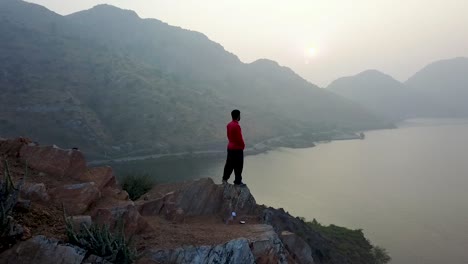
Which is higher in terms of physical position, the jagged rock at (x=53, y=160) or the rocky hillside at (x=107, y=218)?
the jagged rock at (x=53, y=160)

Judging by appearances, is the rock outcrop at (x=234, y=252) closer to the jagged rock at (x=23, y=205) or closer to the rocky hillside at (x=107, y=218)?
the rocky hillside at (x=107, y=218)

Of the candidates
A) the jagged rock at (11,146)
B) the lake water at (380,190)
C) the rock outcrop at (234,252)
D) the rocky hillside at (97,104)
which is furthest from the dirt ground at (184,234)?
the rocky hillside at (97,104)

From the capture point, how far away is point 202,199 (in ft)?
37.3

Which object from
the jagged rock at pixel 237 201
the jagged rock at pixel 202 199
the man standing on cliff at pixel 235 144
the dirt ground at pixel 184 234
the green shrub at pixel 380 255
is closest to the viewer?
the dirt ground at pixel 184 234

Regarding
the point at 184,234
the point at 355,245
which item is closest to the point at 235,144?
the point at 184,234

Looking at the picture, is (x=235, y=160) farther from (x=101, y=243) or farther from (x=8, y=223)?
(x=8, y=223)

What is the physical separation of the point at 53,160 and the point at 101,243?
12.6 ft

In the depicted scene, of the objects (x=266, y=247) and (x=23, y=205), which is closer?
(x=23, y=205)

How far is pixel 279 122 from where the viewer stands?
130875mm

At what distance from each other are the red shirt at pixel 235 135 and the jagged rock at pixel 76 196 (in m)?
3.82

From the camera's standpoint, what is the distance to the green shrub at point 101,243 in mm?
6088

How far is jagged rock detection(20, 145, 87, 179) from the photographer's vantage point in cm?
903

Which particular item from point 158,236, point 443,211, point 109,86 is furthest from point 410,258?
point 109,86

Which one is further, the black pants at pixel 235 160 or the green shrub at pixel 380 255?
the green shrub at pixel 380 255
